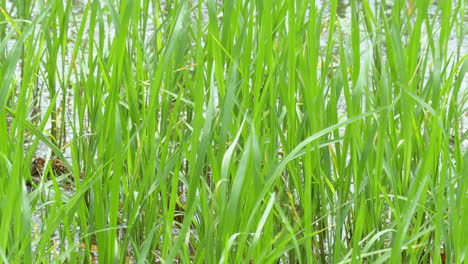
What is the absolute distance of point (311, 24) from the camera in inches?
59.2

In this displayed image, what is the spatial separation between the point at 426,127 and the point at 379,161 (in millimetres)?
276

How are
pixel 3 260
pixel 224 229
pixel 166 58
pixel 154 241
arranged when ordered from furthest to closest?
pixel 154 241
pixel 166 58
pixel 224 229
pixel 3 260

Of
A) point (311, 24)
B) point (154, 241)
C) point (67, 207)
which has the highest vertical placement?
point (311, 24)

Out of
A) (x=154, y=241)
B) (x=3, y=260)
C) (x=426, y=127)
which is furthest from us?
(x=426, y=127)

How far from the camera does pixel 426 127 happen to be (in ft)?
5.76

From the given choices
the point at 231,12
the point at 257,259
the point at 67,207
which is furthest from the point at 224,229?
the point at 231,12

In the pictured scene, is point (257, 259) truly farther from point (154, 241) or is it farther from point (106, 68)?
point (106, 68)

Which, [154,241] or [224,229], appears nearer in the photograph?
[224,229]

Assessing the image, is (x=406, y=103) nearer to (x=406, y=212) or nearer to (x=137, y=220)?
(x=406, y=212)

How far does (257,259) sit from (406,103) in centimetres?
35

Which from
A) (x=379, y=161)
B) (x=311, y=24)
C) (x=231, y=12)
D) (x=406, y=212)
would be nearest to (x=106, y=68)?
(x=231, y=12)

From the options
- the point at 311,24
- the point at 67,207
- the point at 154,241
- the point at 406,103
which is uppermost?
the point at 311,24

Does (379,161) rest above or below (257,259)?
above

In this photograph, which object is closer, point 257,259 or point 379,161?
point 257,259
